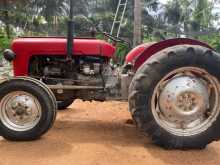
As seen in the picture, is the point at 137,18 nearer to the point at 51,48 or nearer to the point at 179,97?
the point at 51,48

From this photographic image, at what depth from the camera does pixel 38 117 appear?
18.5 feet

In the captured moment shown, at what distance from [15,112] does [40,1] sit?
Result: 2820 cm

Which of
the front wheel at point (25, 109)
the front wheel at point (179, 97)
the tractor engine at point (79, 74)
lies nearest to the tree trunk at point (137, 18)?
the tractor engine at point (79, 74)

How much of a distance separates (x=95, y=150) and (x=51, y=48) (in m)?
1.95

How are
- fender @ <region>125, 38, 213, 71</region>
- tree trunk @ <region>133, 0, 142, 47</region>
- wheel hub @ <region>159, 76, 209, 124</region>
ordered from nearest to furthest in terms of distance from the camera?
wheel hub @ <region>159, 76, 209, 124</region>
fender @ <region>125, 38, 213, 71</region>
tree trunk @ <region>133, 0, 142, 47</region>

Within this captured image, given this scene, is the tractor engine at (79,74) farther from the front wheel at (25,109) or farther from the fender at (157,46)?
the front wheel at (25,109)

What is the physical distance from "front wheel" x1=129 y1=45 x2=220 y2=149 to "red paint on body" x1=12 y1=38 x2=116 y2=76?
1199 mm

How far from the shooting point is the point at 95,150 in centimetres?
514

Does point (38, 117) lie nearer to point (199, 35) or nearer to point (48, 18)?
point (199, 35)

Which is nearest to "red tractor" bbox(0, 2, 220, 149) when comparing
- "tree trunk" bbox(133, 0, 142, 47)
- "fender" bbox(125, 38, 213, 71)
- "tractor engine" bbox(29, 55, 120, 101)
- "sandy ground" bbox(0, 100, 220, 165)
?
"fender" bbox(125, 38, 213, 71)

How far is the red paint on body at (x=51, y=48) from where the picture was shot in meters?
6.41

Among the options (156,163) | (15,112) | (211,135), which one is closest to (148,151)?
(156,163)

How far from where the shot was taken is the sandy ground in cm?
477

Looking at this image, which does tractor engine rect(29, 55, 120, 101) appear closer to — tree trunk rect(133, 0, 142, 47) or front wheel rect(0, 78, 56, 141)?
front wheel rect(0, 78, 56, 141)
